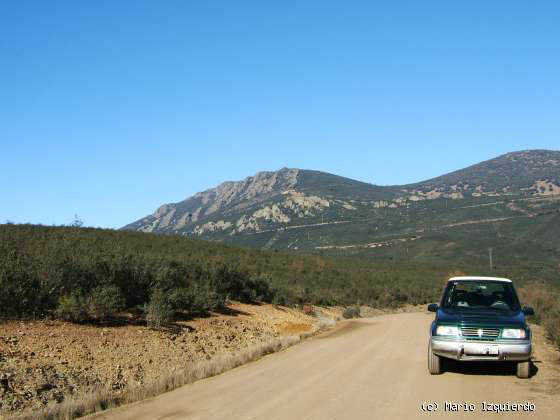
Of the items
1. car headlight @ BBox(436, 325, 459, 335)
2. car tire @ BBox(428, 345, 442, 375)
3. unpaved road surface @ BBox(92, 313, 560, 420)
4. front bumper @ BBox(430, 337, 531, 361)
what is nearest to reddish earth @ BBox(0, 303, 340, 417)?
unpaved road surface @ BBox(92, 313, 560, 420)

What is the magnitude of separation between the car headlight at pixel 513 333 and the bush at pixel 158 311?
11153 millimetres

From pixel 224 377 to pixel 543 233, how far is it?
10399 centimetres

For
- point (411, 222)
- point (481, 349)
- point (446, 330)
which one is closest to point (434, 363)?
point (446, 330)

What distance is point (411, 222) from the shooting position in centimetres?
13550

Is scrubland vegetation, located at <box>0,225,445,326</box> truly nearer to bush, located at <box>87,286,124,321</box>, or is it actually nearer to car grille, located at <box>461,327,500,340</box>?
bush, located at <box>87,286,124,321</box>

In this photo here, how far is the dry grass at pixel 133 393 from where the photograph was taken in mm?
9258

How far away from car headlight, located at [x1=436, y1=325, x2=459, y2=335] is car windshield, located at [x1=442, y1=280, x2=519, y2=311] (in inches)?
48.4

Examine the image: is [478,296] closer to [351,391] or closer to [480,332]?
[480,332]

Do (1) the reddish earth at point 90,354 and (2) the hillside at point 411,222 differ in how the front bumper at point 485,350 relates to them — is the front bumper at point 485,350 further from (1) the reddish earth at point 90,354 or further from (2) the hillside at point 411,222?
(2) the hillside at point 411,222

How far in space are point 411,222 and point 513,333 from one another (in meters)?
128

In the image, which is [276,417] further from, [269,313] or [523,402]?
[269,313]

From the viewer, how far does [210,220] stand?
632 ft

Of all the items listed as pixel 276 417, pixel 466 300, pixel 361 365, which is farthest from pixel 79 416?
pixel 466 300

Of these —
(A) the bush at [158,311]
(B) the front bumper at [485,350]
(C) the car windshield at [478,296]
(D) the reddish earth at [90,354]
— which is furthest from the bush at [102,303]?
(B) the front bumper at [485,350]
